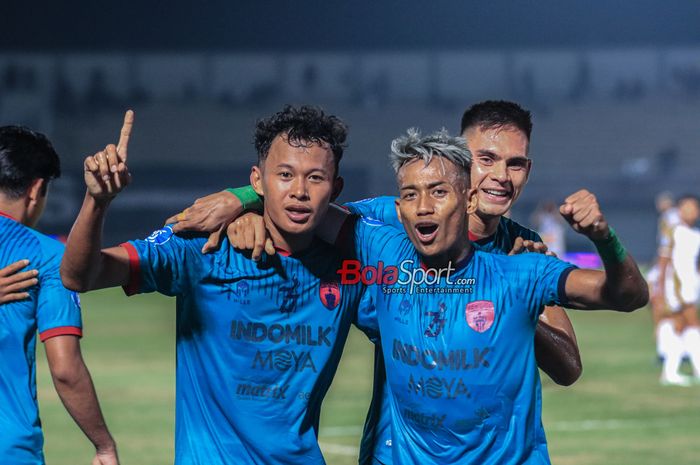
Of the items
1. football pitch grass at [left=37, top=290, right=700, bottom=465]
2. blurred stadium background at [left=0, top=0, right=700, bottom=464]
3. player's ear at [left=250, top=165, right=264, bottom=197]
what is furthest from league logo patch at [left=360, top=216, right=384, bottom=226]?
blurred stadium background at [left=0, top=0, right=700, bottom=464]

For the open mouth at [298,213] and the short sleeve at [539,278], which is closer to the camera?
the short sleeve at [539,278]

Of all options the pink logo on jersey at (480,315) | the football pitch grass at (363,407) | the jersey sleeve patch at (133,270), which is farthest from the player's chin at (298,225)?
the football pitch grass at (363,407)

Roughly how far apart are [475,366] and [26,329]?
5.76 feet

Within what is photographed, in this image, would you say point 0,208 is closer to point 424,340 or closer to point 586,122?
point 424,340

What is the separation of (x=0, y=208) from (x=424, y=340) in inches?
72.5

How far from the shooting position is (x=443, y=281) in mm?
4156

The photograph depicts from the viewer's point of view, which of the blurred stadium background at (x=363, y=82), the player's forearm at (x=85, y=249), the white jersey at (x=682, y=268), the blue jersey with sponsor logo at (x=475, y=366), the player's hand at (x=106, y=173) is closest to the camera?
the player's hand at (x=106, y=173)

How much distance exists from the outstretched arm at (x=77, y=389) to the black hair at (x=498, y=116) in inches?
74.2

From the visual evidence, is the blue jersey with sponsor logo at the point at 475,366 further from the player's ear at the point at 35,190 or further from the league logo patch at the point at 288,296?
the player's ear at the point at 35,190

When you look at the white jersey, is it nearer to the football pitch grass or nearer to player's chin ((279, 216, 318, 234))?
the football pitch grass

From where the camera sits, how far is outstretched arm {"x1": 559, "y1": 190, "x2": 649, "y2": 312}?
11.9ft

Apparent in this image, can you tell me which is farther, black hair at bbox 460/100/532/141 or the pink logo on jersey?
black hair at bbox 460/100/532/141

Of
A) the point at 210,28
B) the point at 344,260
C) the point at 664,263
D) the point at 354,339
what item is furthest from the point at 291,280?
the point at 210,28

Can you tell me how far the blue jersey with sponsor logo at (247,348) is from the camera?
4.21 meters
